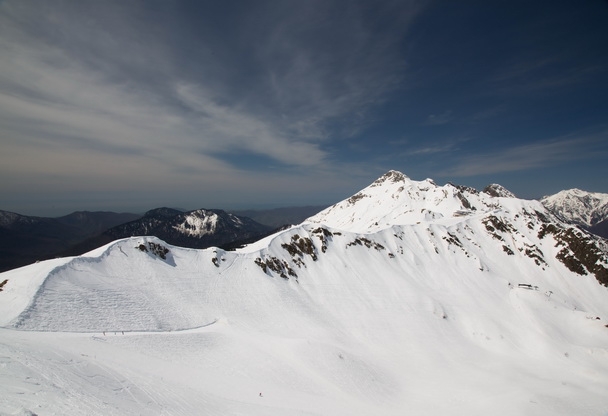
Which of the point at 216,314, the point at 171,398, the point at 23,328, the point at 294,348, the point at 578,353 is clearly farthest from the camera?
the point at 578,353

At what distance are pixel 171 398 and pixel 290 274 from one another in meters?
46.3

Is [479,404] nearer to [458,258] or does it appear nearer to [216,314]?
[216,314]

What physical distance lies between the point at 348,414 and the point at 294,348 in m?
13.1

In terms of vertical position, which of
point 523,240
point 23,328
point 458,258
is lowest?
point 23,328

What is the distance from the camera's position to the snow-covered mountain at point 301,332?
25594mm

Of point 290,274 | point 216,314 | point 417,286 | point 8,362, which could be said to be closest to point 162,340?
point 216,314

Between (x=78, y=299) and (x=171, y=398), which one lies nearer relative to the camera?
(x=171, y=398)

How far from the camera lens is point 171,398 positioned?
23.7m

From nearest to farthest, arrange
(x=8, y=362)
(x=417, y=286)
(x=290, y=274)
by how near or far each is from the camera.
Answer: (x=8, y=362) → (x=290, y=274) → (x=417, y=286)

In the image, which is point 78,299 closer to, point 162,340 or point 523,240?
point 162,340

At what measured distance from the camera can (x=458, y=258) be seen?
96750 millimetres

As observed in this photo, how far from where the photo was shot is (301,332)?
50.8 metres

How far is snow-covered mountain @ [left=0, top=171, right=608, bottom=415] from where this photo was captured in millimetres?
25594

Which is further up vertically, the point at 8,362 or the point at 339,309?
the point at 8,362
